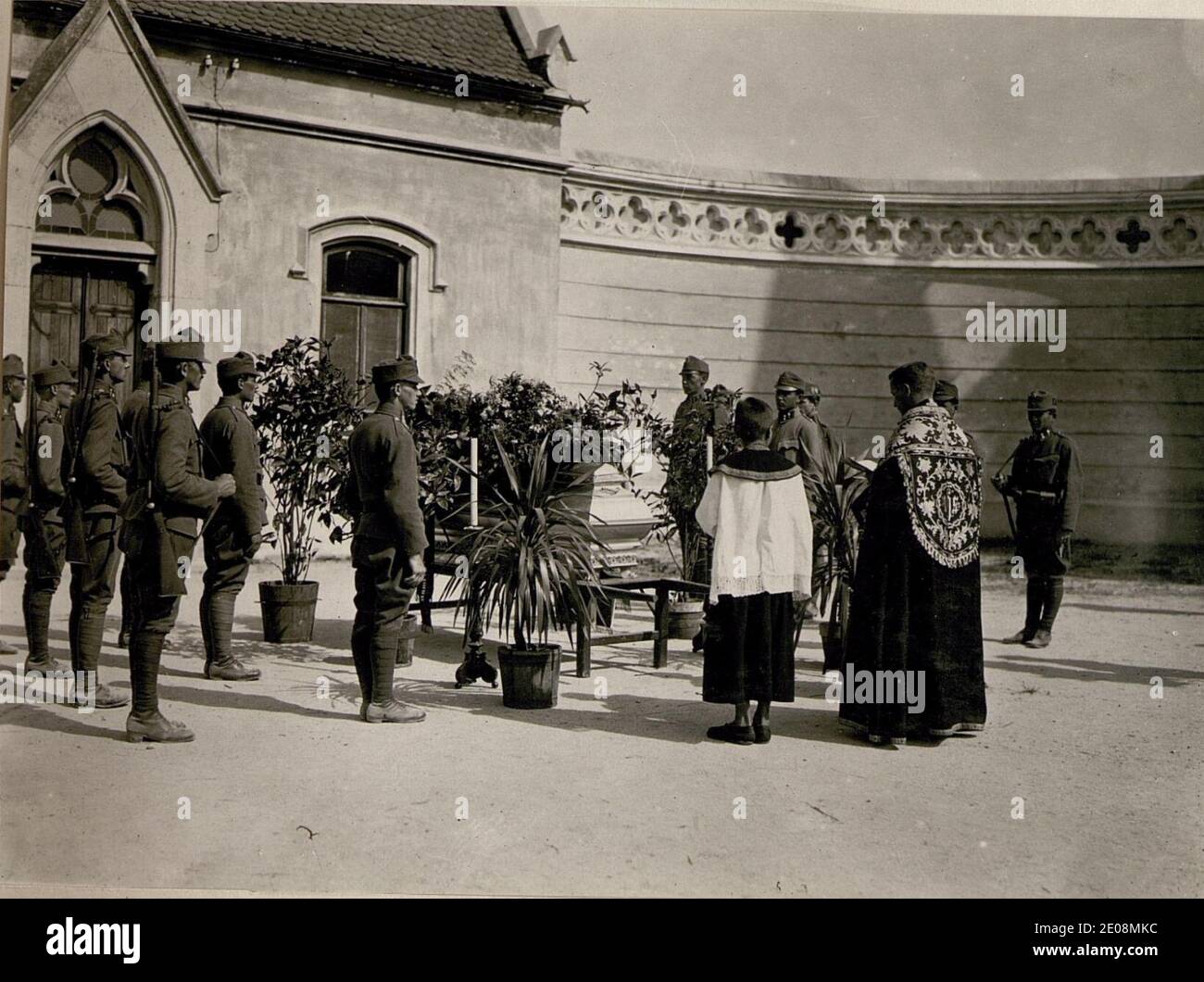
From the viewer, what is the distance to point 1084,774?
5684 mm

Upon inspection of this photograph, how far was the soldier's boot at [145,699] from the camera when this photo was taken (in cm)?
571

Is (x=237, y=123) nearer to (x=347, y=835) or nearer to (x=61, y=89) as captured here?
(x=61, y=89)

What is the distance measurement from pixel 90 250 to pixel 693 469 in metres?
6.33

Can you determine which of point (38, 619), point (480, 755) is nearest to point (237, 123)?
point (38, 619)

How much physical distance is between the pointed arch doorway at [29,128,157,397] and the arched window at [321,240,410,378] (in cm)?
196

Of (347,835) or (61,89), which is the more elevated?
(61,89)

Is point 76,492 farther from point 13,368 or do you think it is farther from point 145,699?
point 13,368

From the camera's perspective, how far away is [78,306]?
10.7 m

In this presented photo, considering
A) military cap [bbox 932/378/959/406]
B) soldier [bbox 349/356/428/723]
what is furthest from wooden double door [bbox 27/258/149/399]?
military cap [bbox 932/378/959/406]

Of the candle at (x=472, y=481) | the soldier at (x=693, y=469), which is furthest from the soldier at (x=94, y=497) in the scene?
the soldier at (x=693, y=469)

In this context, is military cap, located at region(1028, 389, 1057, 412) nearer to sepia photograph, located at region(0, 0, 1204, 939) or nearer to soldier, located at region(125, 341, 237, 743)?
sepia photograph, located at region(0, 0, 1204, 939)

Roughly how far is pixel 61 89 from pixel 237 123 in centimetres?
178

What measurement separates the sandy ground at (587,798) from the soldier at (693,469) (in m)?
1.69

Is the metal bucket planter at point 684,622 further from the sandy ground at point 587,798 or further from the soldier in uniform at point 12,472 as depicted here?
the soldier in uniform at point 12,472
